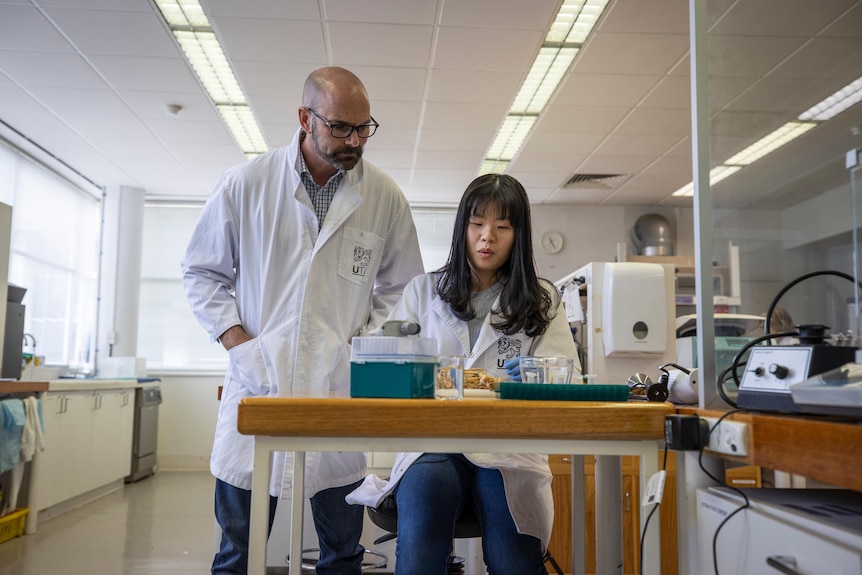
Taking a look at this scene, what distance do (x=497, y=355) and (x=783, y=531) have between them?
865 mm

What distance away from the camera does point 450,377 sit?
129 cm

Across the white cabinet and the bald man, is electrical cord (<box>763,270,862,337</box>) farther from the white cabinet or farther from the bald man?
the white cabinet

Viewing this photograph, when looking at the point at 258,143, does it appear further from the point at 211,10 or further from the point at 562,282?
the point at 562,282

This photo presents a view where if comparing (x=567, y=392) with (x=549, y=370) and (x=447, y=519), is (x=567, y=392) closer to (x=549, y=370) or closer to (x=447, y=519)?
(x=549, y=370)

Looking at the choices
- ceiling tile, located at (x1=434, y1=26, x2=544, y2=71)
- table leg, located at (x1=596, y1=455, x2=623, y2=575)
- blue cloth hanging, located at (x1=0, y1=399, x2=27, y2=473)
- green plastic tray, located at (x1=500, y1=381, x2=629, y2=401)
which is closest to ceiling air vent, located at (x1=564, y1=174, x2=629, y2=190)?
ceiling tile, located at (x1=434, y1=26, x2=544, y2=71)

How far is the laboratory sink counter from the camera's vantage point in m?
1.05

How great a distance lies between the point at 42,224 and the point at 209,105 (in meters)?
1.97

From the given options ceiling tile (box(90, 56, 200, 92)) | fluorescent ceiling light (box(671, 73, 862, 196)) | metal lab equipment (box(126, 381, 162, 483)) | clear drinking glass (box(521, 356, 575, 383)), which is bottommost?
metal lab equipment (box(126, 381, 162, 483))

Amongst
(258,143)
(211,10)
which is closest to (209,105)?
(258,143)

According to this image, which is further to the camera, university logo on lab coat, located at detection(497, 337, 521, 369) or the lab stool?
university logo on lab coat, located at detection(497, 337, 521, 369)

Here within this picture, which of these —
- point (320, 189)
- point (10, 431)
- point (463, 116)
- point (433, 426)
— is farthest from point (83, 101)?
point (433, 426)

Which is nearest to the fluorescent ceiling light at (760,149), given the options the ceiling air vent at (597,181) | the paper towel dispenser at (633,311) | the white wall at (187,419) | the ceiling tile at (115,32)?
the paper towel dispenser at (633,311)

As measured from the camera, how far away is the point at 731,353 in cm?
127

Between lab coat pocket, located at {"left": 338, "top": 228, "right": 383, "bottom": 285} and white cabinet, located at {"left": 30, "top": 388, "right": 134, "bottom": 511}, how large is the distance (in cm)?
317
